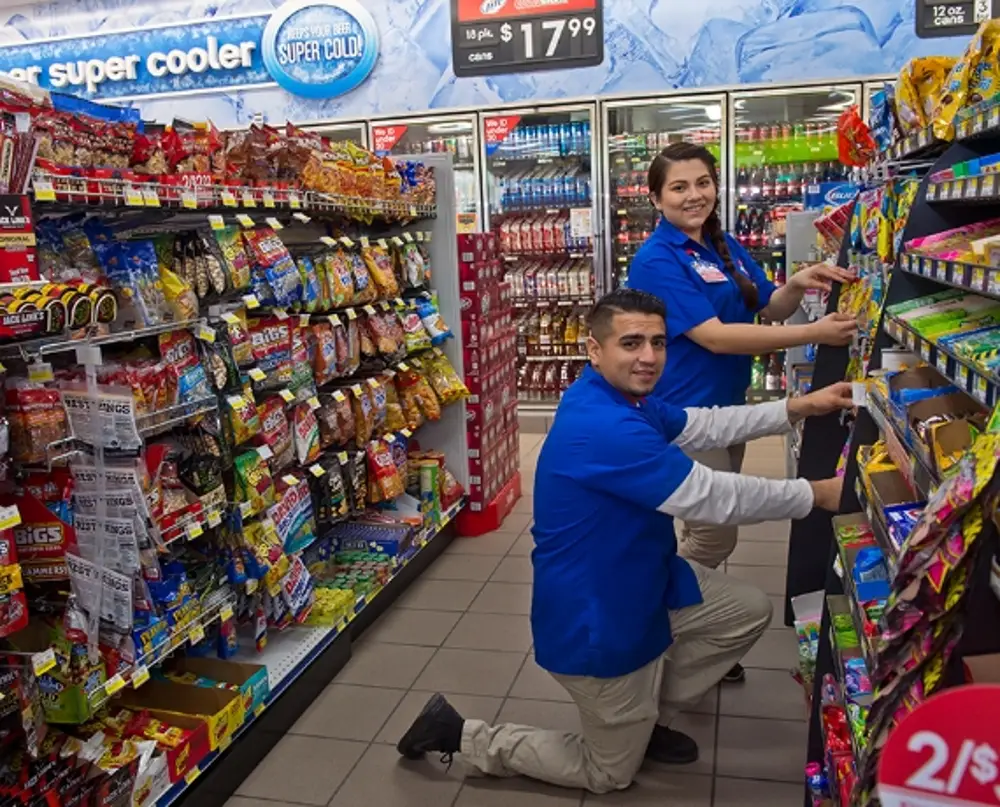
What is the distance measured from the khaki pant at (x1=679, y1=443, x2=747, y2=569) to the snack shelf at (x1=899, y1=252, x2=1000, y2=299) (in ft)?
3.89

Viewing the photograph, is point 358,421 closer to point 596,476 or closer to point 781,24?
point 596,476

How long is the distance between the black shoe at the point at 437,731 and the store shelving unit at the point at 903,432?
3.60 ft

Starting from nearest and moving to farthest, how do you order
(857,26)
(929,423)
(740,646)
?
(929,423)
(740,646)
(857,26)

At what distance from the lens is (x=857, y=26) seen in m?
7.08

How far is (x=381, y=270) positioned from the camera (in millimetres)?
4426

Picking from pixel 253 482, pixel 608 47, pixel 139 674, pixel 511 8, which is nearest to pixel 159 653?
pixel 139 674

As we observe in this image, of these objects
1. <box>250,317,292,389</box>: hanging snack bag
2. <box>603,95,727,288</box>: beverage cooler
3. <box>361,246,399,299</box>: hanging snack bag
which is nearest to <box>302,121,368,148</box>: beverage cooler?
<box>603,95,727,288</box>: beverage cooler

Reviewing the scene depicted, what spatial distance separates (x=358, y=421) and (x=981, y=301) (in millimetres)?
2773

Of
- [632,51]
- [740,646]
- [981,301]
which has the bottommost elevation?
[740,646]

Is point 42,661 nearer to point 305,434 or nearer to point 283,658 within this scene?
point 283,658

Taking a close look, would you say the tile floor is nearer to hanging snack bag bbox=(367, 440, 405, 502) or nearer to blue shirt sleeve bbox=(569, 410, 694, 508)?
hanging snack bag bbox=(367, 440, 405, 502)

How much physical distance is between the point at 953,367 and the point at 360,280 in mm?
2938

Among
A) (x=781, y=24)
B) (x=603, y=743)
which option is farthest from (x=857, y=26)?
(x=603, y=743)

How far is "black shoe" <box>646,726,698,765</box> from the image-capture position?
117 inches
